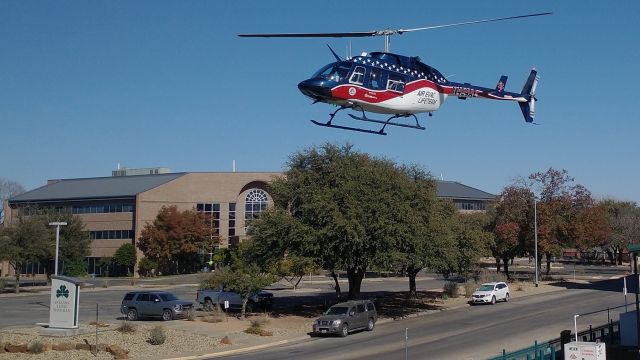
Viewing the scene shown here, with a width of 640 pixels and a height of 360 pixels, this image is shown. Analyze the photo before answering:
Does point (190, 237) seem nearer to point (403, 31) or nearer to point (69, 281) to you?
point (69, 281)

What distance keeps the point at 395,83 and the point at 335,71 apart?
84.8 inches

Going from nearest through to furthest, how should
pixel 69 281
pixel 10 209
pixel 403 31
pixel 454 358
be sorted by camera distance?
pixel 403 31, pixel 454 358, pixel 69 281, pixel 10 209

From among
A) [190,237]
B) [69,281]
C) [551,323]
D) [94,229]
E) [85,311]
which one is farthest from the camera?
[94,229]

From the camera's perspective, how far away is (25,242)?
64.5 meters

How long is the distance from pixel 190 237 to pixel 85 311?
44.8 m

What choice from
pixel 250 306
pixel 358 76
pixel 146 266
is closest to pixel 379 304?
pixel 250 306

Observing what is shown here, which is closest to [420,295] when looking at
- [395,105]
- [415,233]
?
[415,233]

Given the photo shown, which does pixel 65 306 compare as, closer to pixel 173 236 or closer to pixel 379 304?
pixel 379 304

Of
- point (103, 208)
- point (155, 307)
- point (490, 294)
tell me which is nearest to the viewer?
point (155, 307)

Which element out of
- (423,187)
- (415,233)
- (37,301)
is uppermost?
(423,187)

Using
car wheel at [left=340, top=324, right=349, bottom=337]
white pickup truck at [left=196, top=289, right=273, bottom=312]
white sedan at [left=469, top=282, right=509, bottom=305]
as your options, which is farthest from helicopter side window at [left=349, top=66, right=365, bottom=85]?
white sedan at [left=469, top=282, right=509, bottom=305]

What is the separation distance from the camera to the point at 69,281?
30109 millimetres

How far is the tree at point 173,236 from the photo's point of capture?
284 feet

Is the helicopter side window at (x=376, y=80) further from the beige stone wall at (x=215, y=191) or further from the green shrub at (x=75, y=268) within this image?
the green shrub at (x=75, y=268)
